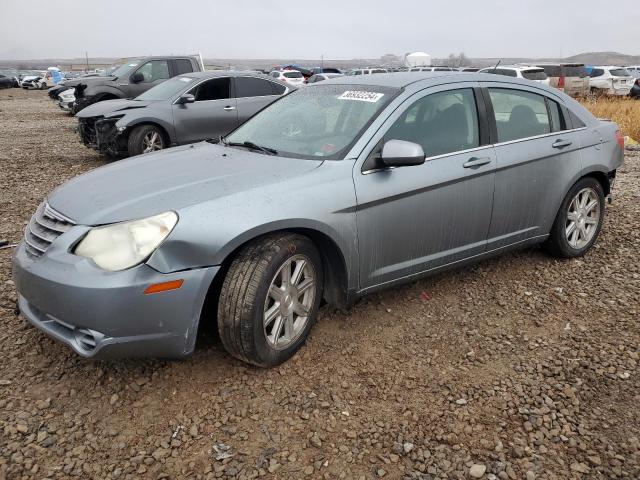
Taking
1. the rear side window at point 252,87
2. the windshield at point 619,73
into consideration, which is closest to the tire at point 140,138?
the rear side window at point 252,87

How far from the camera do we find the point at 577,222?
4.68 meters

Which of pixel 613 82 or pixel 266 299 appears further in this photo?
pixel 613 82

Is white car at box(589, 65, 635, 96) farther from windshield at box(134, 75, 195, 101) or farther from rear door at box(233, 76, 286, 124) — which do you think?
windshield at box(134, 75, 195, 101)

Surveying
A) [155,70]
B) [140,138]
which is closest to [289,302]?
[140,138]

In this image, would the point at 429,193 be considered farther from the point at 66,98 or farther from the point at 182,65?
the point at 66,98

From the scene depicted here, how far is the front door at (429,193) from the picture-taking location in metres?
3.30

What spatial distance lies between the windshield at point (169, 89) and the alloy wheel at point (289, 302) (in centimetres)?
689

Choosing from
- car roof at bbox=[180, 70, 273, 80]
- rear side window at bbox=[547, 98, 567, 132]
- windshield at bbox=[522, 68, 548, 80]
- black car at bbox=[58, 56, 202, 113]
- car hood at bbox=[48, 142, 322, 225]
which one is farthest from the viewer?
windshield at bbox=[522, 68, 548, 80]

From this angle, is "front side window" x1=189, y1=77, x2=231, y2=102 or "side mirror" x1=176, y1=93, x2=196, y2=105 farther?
"front side window" x1=189, y1=77, x2=231, y2=102

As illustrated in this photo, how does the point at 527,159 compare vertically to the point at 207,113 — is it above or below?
above

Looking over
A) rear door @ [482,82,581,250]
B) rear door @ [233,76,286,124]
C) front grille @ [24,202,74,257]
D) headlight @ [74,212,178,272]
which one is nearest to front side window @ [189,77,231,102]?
rear door @ [233,76,286,124]

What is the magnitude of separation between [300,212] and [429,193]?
97 centimetres

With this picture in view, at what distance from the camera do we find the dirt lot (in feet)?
8.07

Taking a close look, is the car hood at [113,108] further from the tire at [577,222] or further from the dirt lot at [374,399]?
the tire at [577,222]
